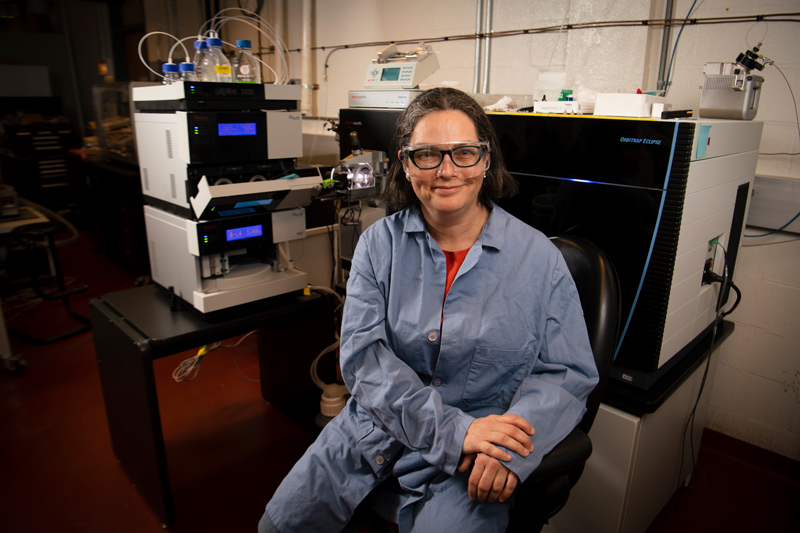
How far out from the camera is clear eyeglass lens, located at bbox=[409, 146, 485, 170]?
1.15m

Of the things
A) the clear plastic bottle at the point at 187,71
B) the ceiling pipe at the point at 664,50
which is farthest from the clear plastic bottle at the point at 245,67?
the ceiling pipe at the point at 664,50

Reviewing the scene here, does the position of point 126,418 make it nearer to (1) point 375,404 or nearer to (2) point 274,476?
(2) point 274,476

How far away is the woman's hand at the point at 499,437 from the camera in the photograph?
1.00 meters

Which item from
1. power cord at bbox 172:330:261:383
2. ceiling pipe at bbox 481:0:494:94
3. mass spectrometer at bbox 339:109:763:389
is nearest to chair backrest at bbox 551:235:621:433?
mass spectrometer at bbox 339:109:763:389

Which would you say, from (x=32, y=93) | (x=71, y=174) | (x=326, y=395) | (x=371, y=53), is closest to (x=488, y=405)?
(x=326, y=395)

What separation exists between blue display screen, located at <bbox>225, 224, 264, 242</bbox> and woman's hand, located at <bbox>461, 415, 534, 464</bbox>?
39.6 inches

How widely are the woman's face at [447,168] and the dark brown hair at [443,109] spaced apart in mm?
23

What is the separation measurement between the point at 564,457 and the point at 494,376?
0.74ft

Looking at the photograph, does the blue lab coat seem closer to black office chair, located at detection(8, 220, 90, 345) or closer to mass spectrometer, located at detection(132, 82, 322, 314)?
mass spectrometer, located at detection(132, 82, 322, 314)

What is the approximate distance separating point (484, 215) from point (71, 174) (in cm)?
543

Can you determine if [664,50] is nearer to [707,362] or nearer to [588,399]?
[707,362]

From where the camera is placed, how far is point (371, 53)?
329 cm

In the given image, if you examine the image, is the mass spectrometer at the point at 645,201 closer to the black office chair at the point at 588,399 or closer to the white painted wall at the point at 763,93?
the black office chair at the point at 588,399

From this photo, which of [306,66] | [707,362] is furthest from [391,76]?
[306,66]
